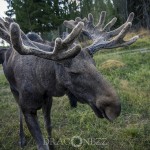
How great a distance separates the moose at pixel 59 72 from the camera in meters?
2.80

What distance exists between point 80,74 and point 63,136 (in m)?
2.14

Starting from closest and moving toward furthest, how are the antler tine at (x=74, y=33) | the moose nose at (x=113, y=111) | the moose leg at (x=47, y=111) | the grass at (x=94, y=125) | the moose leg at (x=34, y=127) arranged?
1. the moose nose at (x=113, y=111)
2. the antler tine at (x=74, y=33)
3. the moose leg at (x=34, y=127)
4. the moose leg at (x=47, y=111)
5. the grass at (x=94, y=125)

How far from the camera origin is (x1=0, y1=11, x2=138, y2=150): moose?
280 centimetres

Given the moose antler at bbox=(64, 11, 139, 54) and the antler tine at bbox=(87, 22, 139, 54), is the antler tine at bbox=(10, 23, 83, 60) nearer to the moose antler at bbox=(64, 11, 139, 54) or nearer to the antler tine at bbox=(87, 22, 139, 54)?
the moose antler at bbox=(64, 11, 139, 54)

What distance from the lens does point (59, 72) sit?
3.10 metres

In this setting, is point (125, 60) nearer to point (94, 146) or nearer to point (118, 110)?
point (94, 146)

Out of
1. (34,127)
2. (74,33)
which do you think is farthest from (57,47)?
(34,127)

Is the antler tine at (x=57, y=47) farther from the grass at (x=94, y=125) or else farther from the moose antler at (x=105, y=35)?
the grass at (x=94, y=125)

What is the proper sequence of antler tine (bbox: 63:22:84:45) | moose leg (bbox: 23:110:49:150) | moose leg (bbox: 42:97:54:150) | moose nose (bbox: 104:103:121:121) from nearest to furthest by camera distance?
moose nose (bbox: 104:103:121:121) → antler tine (bbox: 63:22:84:45) → moose leg (bbox: 23:110:49:150) → moose leg (bbox: 42:97:54:150)

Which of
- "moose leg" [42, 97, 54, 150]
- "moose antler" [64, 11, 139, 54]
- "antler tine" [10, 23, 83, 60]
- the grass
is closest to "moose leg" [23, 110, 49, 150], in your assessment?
"moose leg" [42, 97, 54, 150]

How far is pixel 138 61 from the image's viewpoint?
36.0 ft

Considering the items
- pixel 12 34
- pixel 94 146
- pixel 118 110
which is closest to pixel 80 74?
pixel 118 110

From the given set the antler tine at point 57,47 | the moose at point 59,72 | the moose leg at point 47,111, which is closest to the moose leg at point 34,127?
the moose at point 59,72

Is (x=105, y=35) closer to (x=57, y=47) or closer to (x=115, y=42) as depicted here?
(x=115, y=42)
